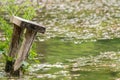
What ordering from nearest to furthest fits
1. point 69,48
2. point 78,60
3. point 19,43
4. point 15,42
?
point 15,42 < point 19,43 < point 78,60 < point 69,48

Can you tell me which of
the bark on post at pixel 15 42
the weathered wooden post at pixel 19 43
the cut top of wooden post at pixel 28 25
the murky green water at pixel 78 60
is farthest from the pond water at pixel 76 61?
the cut top of wooden post at pixel 28 25

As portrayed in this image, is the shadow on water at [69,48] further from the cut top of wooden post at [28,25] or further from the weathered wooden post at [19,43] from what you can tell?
the cut top of wooden post at [28,25]

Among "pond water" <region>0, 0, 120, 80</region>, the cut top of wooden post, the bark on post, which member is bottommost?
"pond water" <region>0, 0, 120, 80</region>

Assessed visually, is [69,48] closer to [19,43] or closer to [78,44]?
[78,44]

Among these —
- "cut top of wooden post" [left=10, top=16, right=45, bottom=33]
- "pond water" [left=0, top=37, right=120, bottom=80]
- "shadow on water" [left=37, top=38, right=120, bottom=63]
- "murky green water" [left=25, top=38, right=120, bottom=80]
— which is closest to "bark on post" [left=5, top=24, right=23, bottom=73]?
"cut top of wooden post" [left=10, top=16, right=45, bottom=33]

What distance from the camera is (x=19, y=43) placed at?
12.7 m

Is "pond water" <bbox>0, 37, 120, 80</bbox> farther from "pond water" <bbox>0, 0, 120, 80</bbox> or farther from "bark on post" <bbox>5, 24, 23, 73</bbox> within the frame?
"bark on post" <bbox>5, 24, 23, 73</bbox>

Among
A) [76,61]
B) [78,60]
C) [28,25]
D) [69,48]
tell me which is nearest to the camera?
[28,25]

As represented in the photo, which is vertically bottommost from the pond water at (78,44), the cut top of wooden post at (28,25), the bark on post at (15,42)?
the pond water at (78,44)

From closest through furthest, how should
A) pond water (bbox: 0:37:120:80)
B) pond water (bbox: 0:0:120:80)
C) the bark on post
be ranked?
the bark on post → pond water (bbox: 0:37:120:80) → pond water (bbox: 0:0:120:80)

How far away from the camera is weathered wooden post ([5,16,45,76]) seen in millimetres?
11844

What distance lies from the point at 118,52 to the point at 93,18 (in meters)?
11.4

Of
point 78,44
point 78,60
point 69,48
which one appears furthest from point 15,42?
point 78,44

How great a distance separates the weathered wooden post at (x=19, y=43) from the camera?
11844mm
